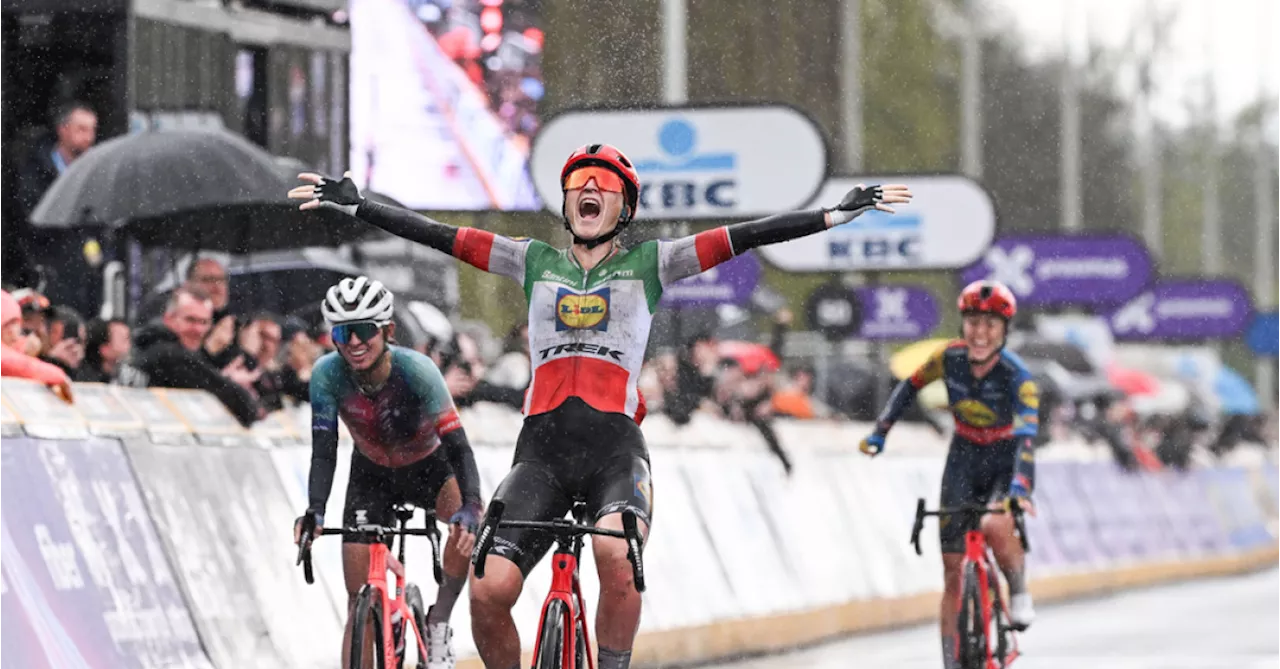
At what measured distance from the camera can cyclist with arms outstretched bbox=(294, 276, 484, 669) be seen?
11234 millimetres

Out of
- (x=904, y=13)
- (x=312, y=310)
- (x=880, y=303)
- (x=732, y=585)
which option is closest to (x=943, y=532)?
(x=732, y=585)

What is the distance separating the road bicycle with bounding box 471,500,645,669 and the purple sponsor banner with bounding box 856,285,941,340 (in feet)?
58.3

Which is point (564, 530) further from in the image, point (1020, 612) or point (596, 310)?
point (1020, 612)

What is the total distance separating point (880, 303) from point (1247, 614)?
574 cm

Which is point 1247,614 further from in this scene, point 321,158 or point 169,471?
point 169,471

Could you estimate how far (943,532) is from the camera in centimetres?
1471

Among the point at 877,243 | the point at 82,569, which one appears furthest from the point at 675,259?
the point at 877,243

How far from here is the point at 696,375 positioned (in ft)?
67.3

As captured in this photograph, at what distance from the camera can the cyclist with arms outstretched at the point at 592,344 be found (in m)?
9.55

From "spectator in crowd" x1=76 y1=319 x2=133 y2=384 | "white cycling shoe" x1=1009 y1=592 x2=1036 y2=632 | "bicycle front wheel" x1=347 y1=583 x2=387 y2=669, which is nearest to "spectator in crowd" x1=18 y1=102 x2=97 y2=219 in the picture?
"spectator in crowd" x1=76 y1=319 x2=133 y2=384

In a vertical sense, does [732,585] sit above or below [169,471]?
below

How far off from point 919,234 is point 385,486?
42.5 ft

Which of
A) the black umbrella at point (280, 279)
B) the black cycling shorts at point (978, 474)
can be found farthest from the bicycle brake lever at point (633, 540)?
the black umbrella at point (280, 279)

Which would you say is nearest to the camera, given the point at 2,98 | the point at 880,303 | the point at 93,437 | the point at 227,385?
the point at 93,437
